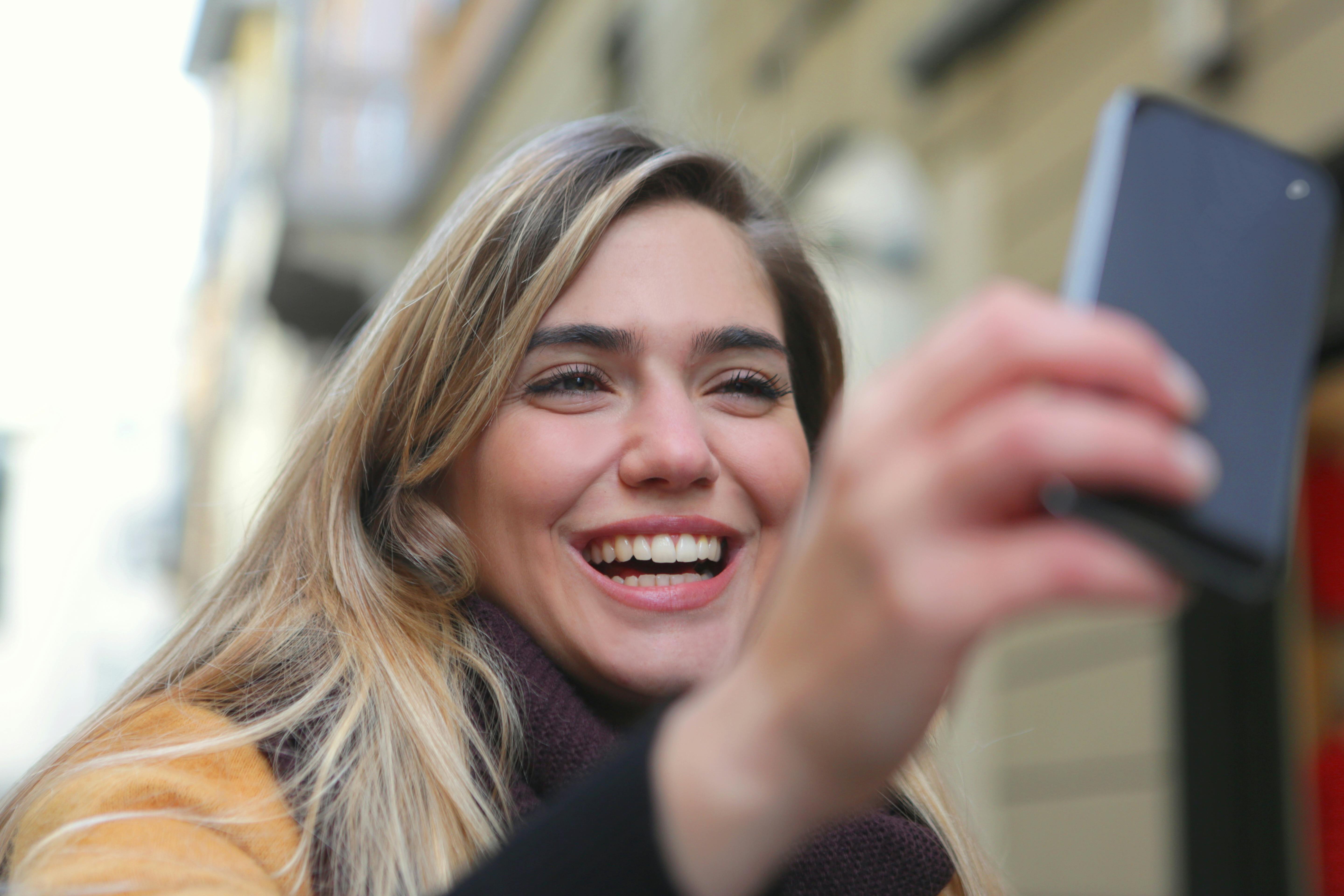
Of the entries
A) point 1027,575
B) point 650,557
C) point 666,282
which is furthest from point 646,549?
point 1027,575

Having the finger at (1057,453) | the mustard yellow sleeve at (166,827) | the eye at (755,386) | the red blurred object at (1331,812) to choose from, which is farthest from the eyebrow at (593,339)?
the red blurred object at (1331,812)

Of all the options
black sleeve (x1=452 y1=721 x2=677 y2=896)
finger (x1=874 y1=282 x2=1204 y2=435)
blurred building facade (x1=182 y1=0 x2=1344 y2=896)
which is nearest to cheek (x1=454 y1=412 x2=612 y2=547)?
blurred building facade (x1=182 y1=0 x2=1344 y2=896)

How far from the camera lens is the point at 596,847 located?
0.71 m

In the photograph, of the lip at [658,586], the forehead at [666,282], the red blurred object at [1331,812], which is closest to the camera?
the lip at [658,586]

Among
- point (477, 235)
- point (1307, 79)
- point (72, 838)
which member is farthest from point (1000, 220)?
point (72, 838)

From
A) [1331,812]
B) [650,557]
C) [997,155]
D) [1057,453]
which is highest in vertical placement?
[997,155]

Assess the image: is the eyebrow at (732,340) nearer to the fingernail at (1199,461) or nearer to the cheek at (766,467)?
the cheek at (766,467)

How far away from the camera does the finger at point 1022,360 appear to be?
606 millimetres

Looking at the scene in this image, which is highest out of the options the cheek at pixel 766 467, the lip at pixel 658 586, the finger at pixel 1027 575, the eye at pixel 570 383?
the eye at pixel 570 383

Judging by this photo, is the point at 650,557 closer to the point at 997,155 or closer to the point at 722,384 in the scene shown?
the point at 722,384

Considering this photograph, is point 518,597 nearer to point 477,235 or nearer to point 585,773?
point 585,773

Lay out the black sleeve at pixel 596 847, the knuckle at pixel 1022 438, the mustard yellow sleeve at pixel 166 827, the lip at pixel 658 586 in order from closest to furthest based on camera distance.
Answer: the knuckle at pixel 1022 438 → the black sleeve at pixel 596 847 → the mustard yellow sleeve at pixel 166 827 → the lip at pixel 658 586

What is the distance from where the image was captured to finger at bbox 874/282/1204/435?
606 millimetres

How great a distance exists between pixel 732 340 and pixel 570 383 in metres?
0.23
